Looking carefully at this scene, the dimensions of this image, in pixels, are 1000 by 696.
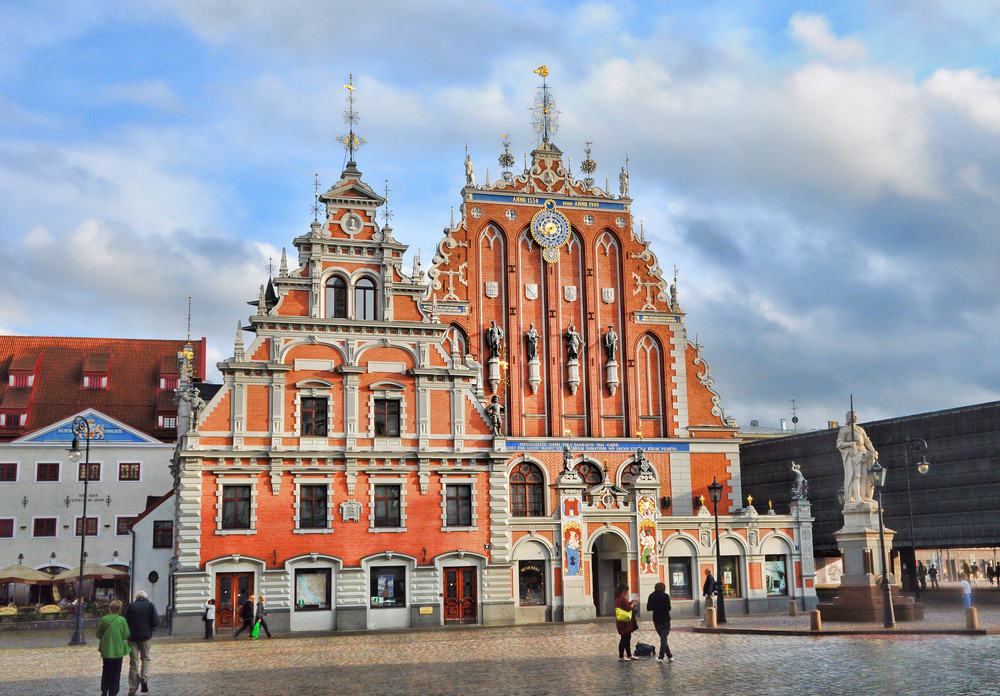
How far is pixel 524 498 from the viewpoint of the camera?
5059cm

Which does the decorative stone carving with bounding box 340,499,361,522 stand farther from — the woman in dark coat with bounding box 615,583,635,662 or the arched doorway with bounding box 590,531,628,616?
the woman in dark coat with bounding box 615,583,635,662

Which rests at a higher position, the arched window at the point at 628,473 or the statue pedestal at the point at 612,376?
the statue pedestal at the point at 612,376

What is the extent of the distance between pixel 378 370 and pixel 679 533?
49.3 feet

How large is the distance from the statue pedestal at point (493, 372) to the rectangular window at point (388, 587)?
1175cm

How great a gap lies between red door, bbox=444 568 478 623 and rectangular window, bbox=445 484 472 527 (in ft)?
6.23

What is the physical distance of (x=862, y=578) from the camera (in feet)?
120

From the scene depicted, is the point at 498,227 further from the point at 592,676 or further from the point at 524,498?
the point at 592,676

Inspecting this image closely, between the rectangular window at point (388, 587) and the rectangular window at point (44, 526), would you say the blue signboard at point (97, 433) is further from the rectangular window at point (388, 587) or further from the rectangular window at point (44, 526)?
the rectangular window at point (388, 587)

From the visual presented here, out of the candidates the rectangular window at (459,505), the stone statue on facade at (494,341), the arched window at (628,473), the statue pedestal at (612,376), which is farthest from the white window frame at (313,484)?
the statue pedestal at (612,376)

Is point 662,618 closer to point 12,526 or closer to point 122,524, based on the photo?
point 122,524

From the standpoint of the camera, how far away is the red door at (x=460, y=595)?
42531 millimetres

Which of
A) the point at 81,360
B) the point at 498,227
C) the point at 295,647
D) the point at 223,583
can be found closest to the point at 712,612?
the point at 295,647

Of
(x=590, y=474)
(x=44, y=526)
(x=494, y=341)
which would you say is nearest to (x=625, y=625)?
(x=590, y=474)

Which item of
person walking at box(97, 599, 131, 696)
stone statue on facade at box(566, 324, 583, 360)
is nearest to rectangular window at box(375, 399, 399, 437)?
stone statue on facade at box(566, 324, 583, 360)
